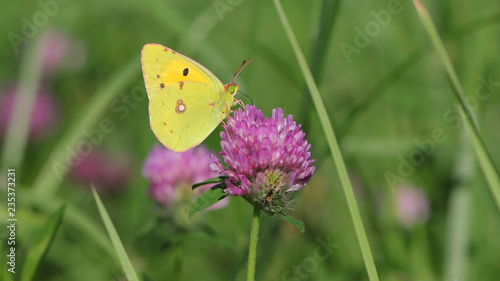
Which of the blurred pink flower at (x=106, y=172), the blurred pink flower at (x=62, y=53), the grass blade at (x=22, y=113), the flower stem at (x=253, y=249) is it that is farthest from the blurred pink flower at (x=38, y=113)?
the flower stem at (x=253, y=249)

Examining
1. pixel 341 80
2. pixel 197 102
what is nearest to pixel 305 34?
pixel 341 80

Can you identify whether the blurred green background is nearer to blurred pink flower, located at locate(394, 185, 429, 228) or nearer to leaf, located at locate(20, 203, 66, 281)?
blurred pink flower, located at locate(394, 185, 429, 228)

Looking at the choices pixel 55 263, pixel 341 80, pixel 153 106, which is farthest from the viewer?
pixel 341 80

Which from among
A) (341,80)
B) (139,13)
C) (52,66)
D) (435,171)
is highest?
(139,13)

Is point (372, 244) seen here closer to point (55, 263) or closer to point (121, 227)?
point (121, 227)
